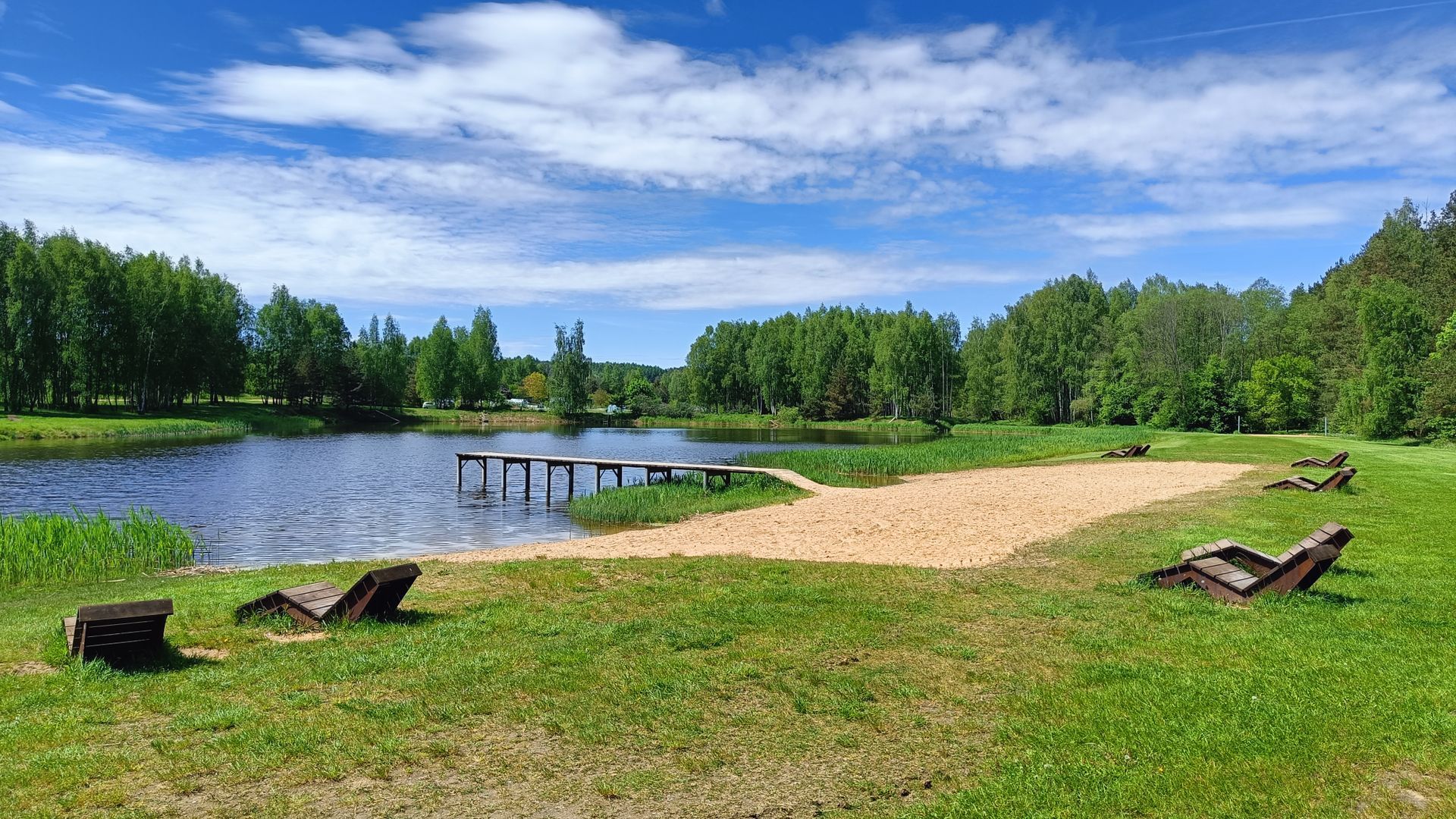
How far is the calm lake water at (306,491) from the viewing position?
75.7 ft

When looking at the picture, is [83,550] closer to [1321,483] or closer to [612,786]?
[612,786]

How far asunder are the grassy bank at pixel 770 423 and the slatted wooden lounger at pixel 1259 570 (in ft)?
267

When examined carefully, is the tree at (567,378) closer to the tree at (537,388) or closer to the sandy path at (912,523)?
the tree at (537,388)

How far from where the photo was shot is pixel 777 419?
118312mm

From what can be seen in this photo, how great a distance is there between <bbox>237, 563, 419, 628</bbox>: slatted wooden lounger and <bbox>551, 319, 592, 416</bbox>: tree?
113 meters

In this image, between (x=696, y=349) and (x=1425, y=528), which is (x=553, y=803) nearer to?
(x=1425, y=528)

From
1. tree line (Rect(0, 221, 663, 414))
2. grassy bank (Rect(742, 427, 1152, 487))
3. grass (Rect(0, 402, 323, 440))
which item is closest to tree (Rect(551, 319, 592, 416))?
tree line (Rect(0, 221, 663, 414))

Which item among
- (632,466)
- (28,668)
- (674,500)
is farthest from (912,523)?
(632,466)

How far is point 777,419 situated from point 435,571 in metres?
105

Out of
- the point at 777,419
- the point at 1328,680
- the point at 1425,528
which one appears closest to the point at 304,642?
the point at 1328,680

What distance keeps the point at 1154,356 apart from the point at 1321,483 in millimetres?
69603

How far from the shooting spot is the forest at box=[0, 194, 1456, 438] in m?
59.7

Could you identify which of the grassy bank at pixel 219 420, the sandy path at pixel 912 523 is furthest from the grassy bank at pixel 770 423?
the sandy path at pixel 912 523

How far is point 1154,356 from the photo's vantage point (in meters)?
84.2
